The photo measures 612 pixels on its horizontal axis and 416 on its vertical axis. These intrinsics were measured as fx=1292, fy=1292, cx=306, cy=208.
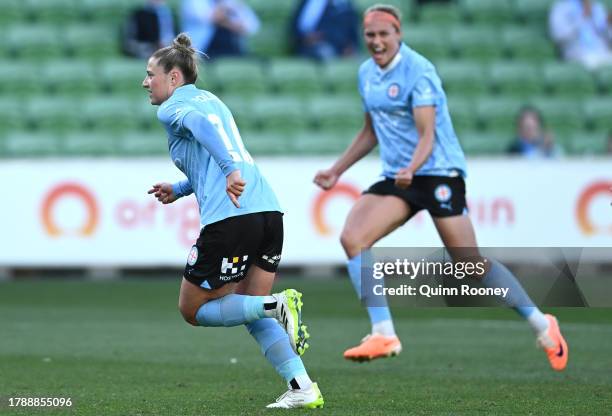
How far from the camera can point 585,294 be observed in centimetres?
858

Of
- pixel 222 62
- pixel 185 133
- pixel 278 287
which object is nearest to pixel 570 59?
pixel 222 62

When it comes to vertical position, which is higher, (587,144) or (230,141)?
(587,144)

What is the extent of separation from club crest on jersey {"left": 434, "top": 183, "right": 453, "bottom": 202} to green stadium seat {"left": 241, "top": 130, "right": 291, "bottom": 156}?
7760mm

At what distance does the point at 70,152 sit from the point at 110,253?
199 cm

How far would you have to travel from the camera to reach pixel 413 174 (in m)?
7.99

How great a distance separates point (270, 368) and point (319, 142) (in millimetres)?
8571

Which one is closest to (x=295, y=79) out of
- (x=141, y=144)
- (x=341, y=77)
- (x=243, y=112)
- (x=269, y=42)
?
(x=341, y=77)

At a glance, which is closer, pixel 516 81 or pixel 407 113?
pixel 407 113

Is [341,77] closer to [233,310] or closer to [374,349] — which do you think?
[374,349]

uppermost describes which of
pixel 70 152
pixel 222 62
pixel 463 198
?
pixel 222 62

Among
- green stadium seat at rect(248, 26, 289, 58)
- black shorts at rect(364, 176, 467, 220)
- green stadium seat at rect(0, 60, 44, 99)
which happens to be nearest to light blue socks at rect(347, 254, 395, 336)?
black shorts at rect(364, 176, 467, 220)

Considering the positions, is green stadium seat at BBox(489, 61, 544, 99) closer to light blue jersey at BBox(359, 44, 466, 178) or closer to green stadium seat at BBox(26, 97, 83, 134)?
green stadium seat at BBox(26, 97, 83, 134)

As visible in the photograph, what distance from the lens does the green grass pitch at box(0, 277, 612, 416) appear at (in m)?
6.47

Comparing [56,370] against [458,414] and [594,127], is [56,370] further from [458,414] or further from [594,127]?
[594,127]
